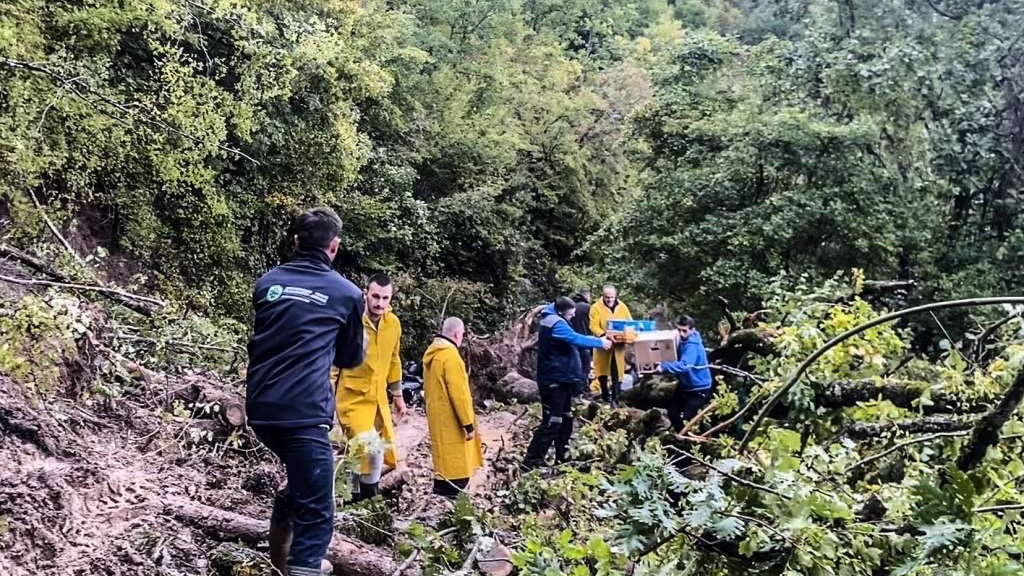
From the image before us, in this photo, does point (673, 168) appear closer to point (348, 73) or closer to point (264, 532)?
point (348, 73)

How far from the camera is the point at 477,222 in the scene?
55.3 ft

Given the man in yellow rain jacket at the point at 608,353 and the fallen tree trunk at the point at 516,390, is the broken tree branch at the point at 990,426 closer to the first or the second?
the man in yellow rain jacket at the point at 608,353

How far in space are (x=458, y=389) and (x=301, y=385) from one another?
2.81 m

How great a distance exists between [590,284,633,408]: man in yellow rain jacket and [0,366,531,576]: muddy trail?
A: 17.7ft

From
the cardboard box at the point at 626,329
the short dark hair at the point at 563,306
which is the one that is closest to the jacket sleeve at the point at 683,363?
the cardboard box at the point at 626,329

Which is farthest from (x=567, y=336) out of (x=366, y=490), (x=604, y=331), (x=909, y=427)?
(x=909, y=427)

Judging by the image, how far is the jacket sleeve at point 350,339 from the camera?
3.71 meters

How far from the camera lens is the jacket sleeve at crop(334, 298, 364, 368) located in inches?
146

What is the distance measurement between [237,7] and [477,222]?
25.5 feet

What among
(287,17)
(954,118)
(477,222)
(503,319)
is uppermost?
(287,17)

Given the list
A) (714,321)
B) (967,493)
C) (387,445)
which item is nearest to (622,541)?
(967,493)

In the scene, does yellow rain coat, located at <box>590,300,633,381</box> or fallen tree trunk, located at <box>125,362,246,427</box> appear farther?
yellow rain coat, located at <box>590,300,633,381</box>

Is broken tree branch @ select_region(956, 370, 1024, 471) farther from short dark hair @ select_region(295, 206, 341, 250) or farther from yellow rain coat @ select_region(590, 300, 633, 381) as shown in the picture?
yellow rain coat @ select_region(590, 300, 633, 381)

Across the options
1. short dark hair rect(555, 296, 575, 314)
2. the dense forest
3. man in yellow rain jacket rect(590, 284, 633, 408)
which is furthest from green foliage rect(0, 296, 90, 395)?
man in yellow rain jacket rect(590, 284, 633, 408)
